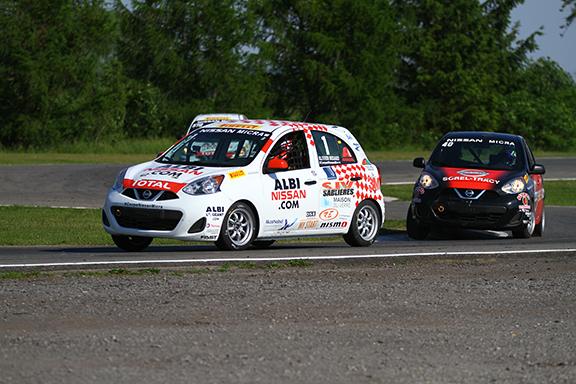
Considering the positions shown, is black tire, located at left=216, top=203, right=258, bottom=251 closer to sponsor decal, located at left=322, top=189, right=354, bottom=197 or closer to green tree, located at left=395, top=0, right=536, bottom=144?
sponsor decal, located at left=322, top=189, right=354, bottom=197

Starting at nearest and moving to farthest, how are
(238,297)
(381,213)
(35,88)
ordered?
(238,297) → (381,213) → (35,88)

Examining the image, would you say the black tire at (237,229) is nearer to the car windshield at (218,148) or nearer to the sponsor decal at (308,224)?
the car windshield at (218,148)

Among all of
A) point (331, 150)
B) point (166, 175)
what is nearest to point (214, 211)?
point (166, 175)

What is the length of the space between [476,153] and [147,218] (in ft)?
23.1

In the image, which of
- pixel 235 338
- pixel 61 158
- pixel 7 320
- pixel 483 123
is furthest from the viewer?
pixel 483 123

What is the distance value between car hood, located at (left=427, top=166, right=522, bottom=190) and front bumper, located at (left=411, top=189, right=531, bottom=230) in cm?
11

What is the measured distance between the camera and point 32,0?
56.4m

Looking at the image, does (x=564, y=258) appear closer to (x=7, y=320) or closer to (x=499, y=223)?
(x=499, y=223)

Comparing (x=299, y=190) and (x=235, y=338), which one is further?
(x=299, y=190)

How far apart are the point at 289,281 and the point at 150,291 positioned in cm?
152

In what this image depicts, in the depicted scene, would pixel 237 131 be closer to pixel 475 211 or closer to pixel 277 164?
Answer: pixel 277 164

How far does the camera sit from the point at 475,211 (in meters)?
18.8

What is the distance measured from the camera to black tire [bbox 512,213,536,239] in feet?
63.0

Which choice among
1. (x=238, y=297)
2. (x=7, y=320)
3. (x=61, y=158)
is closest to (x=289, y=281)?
(x=238, y=297)
